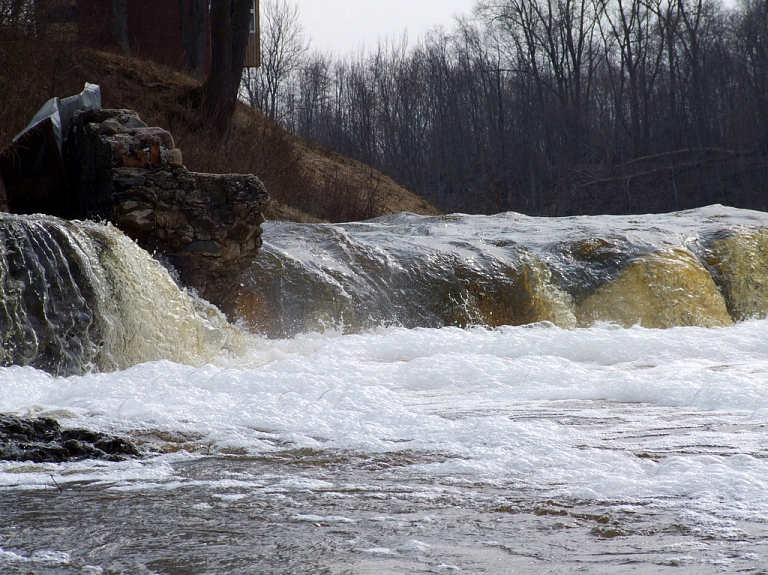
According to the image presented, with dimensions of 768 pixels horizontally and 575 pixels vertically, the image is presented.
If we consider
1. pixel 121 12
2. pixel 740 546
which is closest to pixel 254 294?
pixel 740 546

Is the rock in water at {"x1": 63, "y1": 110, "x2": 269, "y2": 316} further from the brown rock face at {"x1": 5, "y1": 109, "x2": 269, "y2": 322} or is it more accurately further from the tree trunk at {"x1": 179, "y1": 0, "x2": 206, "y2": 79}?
the tree trunk at {"x1": 179, "y1": 0, "x2": 206, "y2": 79}

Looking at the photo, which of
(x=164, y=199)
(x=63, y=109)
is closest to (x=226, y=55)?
(x=63, y=109)

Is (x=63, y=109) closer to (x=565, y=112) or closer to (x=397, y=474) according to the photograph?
(x=397, y=474)

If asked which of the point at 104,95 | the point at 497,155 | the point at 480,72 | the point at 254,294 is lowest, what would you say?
the point at 254,294

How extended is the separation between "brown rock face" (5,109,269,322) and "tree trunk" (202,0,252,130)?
23.1 ft

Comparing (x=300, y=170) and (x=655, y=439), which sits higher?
(x=300, y=170)

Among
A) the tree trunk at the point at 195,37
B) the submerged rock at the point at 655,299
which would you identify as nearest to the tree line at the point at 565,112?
the tree trunk at the point at 195,37

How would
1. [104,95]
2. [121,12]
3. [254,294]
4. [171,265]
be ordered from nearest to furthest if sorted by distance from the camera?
[171,265] → [254,294] → [104,95] → [121,12]

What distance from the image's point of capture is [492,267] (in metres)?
10.1

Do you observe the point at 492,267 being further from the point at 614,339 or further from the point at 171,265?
the point at 171,265

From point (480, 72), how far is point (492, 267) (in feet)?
102

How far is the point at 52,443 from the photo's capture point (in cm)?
325

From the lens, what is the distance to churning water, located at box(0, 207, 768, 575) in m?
2.01

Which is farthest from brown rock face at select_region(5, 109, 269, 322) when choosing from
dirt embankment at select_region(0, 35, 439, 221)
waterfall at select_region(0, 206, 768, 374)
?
Result: dirt embankment at select_region(0, 35, 439, 221)
